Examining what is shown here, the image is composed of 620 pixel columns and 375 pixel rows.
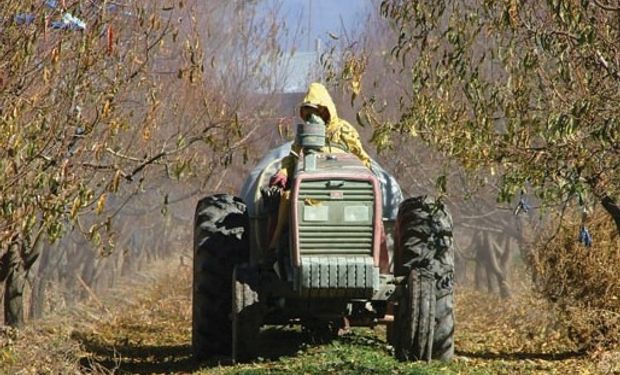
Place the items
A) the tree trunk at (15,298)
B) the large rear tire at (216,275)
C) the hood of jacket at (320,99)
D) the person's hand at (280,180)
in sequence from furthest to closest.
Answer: the tree trunk at (15,298)
the large rear tire at (216,275)
the hood of jacket at (320,99)
the person's hand at (280,180)

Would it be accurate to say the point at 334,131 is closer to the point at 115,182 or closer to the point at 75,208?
the point at 115,182

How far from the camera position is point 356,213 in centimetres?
866

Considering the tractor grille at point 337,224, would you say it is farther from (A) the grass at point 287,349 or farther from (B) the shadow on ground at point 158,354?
(B) the shadow on ground at point 158,354

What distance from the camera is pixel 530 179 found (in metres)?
9.30

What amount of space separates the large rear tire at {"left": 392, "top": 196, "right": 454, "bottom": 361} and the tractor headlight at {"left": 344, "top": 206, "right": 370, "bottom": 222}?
25.4 inches

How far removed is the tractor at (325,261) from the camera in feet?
28.2

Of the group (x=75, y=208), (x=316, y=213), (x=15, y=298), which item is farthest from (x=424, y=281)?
(x=15, y=298)

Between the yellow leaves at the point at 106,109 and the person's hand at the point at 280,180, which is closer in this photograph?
the yellow leaves at the point at 106,109

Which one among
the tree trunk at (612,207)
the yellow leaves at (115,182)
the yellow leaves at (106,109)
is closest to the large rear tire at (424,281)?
the tree trunk at (612,207)

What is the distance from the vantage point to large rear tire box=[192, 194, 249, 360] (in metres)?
9.71

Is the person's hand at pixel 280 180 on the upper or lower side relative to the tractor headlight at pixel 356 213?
upper

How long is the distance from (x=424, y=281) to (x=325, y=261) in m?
0.91

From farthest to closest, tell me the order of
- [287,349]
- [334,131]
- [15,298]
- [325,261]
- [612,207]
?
[15,298]
[287,349]
[612,207]
[334,131]
[325,261]

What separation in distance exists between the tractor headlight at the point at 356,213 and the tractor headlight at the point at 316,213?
16 centimetres
